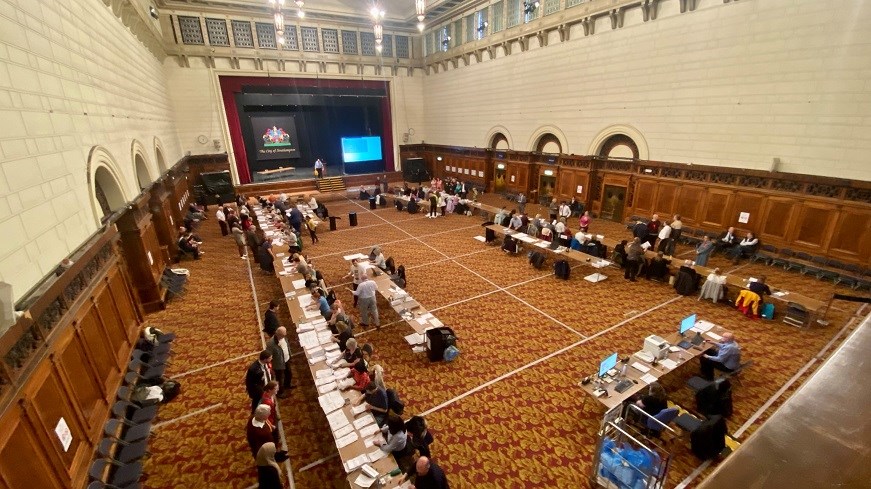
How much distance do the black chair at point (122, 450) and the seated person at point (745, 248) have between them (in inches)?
641

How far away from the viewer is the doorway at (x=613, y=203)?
1752 centimetres

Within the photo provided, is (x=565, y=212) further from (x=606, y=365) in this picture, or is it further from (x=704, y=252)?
(x=606, y=365)

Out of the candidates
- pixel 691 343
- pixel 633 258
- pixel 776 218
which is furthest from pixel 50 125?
pixel 776 218

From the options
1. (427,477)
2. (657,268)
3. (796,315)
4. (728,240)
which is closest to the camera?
(427,477)

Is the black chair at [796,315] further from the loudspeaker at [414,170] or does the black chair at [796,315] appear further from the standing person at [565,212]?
the loudspeaker at [414,170]

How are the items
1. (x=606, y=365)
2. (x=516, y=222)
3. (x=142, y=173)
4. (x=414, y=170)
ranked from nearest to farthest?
(x=606, y=365) < (x=142, y=173) < (x=516, y=222) < (x=414, y=170)

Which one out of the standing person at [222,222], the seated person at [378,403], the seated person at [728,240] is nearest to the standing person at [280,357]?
the seated person at [378,403]

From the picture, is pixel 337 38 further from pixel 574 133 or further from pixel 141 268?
pixel 141 268

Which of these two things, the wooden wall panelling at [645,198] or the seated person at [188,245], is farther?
the wooden wall panelling at [645,198]

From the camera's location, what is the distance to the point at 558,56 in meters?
18.7

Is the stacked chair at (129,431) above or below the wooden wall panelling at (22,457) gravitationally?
below

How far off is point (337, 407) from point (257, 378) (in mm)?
1543

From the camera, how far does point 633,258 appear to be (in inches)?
457

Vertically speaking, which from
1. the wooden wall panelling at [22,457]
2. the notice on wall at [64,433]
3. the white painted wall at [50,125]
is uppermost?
the white painted wall at [50,125]
